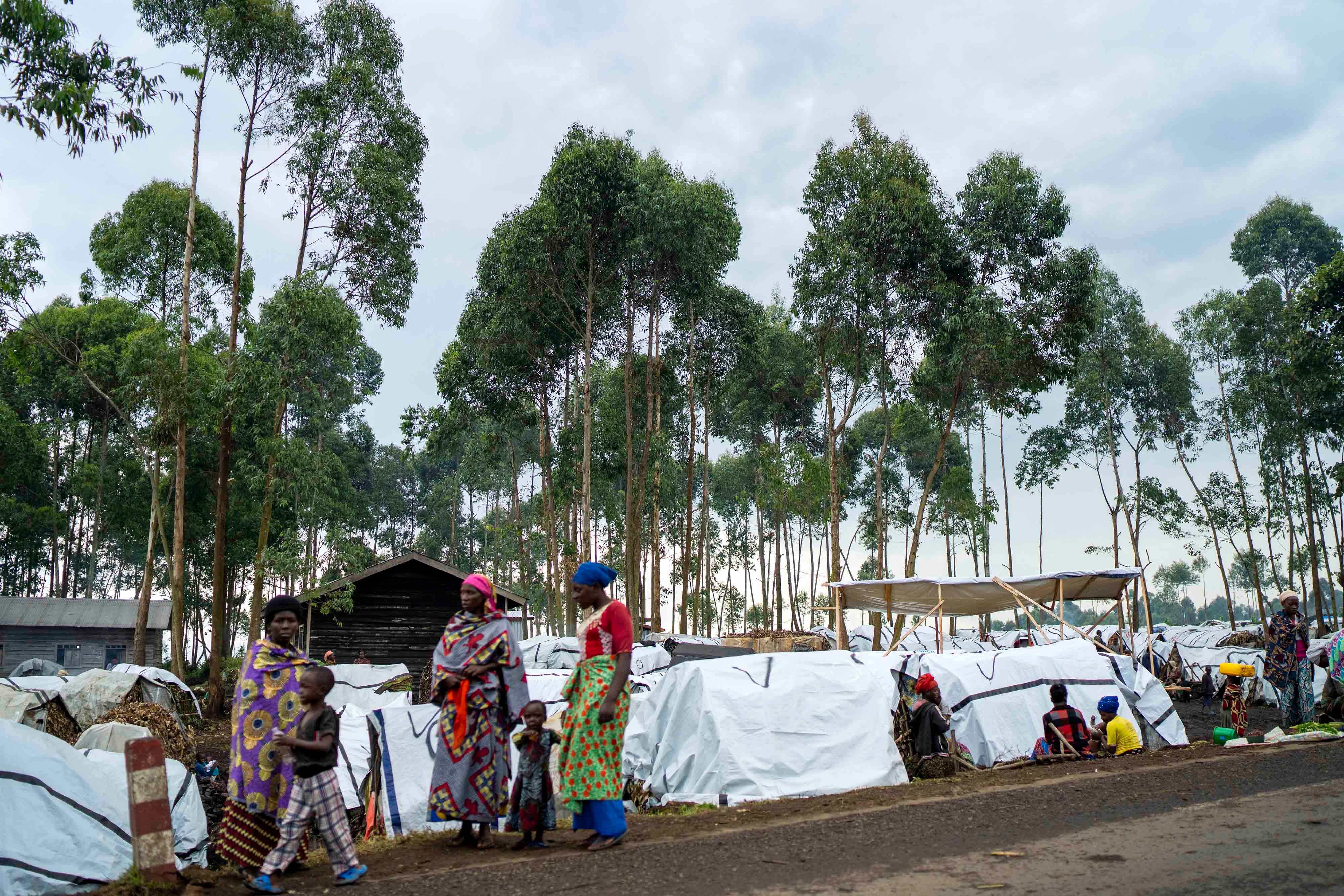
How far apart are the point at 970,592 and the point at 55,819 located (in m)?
12.8

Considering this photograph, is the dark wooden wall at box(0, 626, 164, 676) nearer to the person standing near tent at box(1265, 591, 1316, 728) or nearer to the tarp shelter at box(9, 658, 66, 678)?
the tarp shelter at box(9, 658, 66, 678)

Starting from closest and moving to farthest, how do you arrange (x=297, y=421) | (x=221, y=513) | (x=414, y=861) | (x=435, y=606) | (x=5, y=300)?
(x=414, y=861)
(x=5, y=300)
(x=221, y=513)
(x=435, y=606)
(x=297, y=421)

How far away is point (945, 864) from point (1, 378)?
37935 millimetres

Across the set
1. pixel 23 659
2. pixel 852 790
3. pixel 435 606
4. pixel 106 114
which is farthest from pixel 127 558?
pixel 852 790

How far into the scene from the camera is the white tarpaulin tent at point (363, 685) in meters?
15.3

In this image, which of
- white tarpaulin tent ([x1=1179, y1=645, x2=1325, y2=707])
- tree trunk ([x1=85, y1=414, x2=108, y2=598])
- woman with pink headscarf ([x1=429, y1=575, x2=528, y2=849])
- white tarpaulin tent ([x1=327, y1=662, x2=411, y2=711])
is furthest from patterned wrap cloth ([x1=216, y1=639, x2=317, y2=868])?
tree trunk ([x1=85, y1=414, x2=108, y2=598])

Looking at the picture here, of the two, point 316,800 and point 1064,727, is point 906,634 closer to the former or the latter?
point 1064,727

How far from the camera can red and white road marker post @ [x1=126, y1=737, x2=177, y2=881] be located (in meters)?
4.14

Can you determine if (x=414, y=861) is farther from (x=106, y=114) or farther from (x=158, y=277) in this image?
(x=158, y=277)

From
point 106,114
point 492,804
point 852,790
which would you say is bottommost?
point 852,790

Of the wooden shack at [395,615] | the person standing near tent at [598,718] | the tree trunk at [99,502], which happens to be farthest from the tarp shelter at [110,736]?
the tree trunk at [99,502]

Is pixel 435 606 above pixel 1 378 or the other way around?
the other way around

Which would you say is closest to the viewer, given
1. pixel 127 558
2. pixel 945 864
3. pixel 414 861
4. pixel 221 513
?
pixel 945 864

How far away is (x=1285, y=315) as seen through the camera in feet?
82.1
